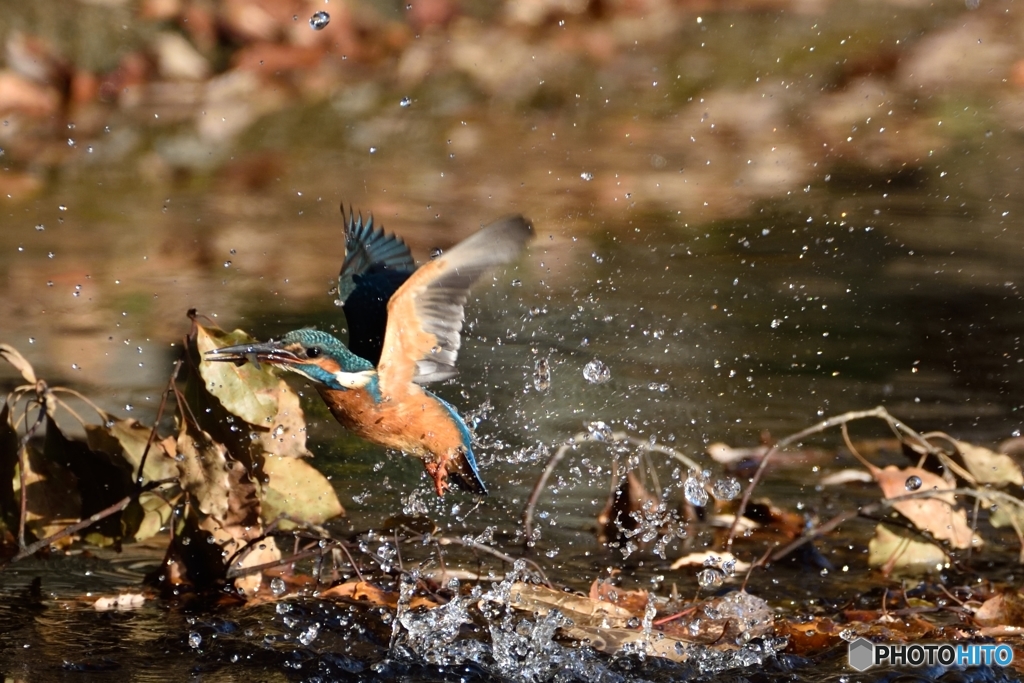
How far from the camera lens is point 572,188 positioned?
711 centimetres

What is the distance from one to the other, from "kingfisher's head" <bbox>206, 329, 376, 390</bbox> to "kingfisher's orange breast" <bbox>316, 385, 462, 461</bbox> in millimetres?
36

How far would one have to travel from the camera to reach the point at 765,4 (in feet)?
31.6

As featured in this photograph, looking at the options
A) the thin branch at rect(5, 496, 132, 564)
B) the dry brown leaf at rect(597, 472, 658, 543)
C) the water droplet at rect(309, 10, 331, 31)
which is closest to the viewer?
the thin branch at rect(5, 496, 132, 564)

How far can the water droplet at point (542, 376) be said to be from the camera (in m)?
4.13

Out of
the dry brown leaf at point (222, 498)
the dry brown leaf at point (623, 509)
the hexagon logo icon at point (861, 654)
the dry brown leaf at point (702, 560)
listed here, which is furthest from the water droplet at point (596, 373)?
the hexagon logo icon at point (861, 654)

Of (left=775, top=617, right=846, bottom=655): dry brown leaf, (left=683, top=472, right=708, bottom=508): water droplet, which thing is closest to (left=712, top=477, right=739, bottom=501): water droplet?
(left=683, top=472, right=708, bottom=508): water droplet

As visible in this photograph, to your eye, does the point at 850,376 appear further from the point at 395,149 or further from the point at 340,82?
the point at 340,82

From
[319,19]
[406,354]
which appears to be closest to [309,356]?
[406,354]

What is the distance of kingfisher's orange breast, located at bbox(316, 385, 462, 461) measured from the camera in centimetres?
244

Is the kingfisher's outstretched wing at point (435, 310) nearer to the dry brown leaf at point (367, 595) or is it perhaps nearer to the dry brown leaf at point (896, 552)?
the dry brown leaf at point (367, 595)

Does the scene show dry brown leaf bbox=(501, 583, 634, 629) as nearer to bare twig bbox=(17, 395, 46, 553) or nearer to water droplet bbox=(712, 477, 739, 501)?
water droplet bbox=(712, 477, 739, 501)

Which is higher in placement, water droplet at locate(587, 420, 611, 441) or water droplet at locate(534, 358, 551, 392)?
water droplet at locate(534, 358, 551, 392)

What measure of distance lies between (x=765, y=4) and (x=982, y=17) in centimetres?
166

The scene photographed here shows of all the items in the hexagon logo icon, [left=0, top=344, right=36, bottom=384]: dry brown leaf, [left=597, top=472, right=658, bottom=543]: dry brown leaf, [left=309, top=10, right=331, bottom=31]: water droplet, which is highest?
[left=309, top=10, right=331, bottom=31]: water droplet
